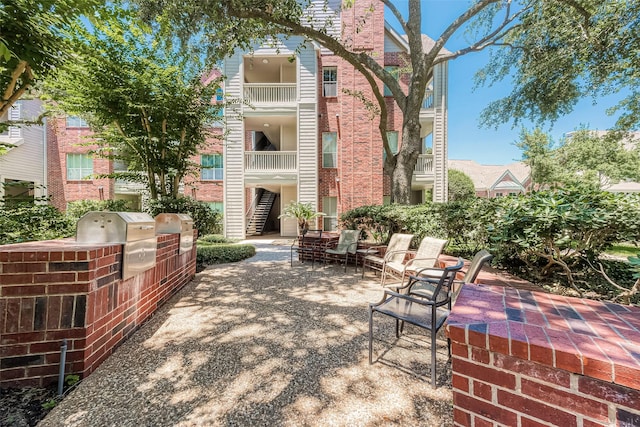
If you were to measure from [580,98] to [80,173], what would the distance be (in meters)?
22.7

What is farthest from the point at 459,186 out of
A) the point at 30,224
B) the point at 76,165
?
the point at 76,165

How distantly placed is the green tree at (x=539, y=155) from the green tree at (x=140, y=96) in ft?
73.6

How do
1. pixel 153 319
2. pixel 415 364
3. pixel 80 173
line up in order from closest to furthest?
1. pixel 415 364
2. pixel 153 319
3. pixel 80 173

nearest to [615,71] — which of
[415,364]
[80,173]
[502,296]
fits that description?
[502,296]

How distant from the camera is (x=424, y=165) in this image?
1247 centimetres

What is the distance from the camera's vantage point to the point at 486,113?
9.65 metres

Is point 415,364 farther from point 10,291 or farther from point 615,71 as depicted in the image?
point 615,71

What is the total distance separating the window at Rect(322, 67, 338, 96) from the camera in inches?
501

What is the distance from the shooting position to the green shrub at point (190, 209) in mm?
5745

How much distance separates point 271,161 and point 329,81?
4.98m

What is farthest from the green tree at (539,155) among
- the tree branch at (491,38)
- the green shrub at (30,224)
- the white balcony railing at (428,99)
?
the green shrub at (30,224)

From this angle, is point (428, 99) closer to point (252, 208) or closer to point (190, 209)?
point (252, 208)

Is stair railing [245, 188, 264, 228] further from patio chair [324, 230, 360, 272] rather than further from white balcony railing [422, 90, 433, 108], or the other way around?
white balcony railing [422, 90, 433, 108]

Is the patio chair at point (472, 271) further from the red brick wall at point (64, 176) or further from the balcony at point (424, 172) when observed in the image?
the red brick wall at point (64, 176)
